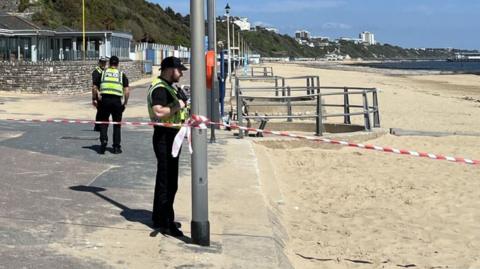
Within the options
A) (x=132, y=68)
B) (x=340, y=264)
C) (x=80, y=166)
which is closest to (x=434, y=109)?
(x=80, y=166)

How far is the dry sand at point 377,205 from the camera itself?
6.53 m

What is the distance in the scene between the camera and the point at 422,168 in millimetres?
11211

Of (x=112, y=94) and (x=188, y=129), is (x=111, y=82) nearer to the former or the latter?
(x=112, y=94)

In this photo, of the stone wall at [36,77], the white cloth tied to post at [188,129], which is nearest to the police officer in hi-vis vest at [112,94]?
the white cloth tied to post at [188,129]

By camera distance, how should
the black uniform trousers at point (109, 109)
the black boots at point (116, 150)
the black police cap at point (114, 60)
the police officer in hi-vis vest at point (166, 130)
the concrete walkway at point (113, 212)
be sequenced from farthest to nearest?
the black boots at point (116, 150)
the black uniform trousers at point (109, 109)
the black police cap at point (114, 60)
the police officer in hi-vis vest at point (166, 130)
the concrete walkway at point (113, 212)

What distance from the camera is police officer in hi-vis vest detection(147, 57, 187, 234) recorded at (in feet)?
19.5

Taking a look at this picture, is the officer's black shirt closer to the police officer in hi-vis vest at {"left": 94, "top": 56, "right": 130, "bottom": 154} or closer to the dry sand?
the dry sand

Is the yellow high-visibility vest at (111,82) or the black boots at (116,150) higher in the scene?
the yellow high-visibility vest at (111,82)

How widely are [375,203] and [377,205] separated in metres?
0.11

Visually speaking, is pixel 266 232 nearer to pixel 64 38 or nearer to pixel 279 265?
pixel 279 265

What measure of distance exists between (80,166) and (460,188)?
18.0 ft

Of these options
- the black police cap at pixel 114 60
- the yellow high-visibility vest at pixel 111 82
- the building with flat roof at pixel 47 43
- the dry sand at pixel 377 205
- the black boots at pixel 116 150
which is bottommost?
the dry sand at pixel 377 205

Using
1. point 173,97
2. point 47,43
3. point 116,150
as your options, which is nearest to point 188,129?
point 173,97

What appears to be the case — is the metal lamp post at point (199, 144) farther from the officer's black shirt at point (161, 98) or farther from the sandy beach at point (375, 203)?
the sandy beach at point (375, 203)
